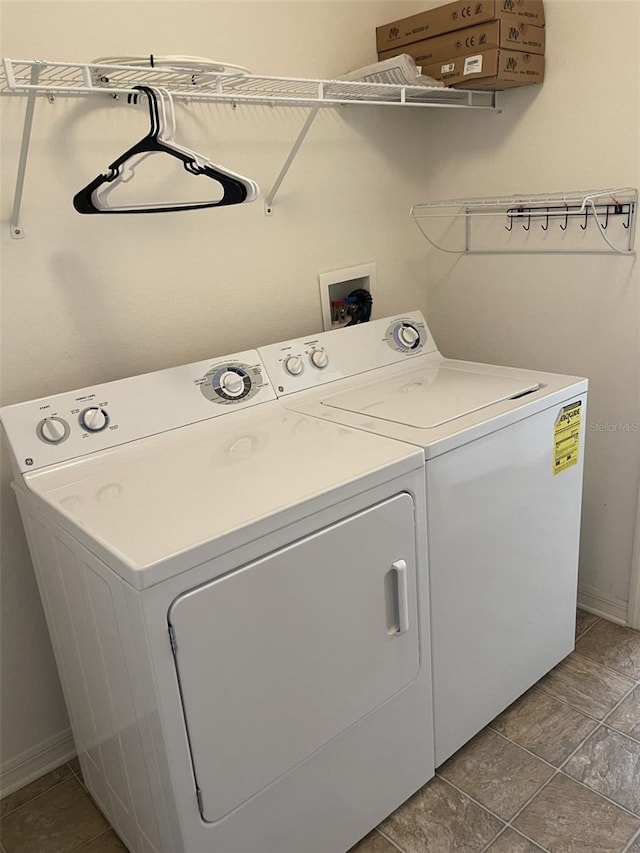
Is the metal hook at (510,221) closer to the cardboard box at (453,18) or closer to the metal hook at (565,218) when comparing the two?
the metal hook at (565,218)

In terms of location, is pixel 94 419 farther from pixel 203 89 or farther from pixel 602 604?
pixel 602 604

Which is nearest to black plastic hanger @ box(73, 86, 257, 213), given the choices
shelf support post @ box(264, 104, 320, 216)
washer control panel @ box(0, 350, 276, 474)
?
washer control panel @ box(0, 350, 276, 474)

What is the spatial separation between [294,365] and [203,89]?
0.77 meters

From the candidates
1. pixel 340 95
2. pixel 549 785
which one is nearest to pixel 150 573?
pixel 549 785

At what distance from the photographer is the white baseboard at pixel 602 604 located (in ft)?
7.36

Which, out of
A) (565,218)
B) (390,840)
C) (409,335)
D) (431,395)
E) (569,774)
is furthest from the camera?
(409,335)

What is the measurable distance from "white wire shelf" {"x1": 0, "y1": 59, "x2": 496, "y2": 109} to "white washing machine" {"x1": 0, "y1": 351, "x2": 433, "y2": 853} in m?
0.65

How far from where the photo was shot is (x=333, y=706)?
1.40 metres

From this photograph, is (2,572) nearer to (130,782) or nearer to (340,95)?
(130,782)

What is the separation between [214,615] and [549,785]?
1.08 meters

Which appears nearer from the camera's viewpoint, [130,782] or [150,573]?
[150,573]

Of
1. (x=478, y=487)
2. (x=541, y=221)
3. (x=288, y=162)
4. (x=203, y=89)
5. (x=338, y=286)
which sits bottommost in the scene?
(x=478, y=487)

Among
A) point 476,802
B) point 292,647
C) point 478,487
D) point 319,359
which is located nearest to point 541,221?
point 319,359

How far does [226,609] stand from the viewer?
3.84 ft
